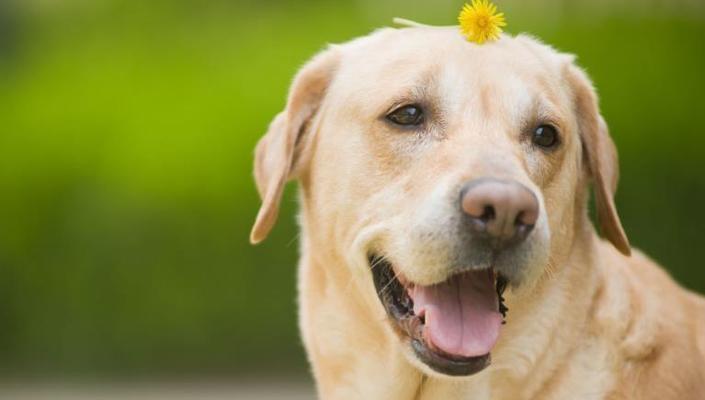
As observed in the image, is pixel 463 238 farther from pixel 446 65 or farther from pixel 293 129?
pixel 293 129

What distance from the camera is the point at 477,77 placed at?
3764 millimetres

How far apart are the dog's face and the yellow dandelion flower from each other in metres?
0.05

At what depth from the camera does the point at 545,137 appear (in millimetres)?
3807

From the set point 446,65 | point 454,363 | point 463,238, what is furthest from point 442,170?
point 454,363

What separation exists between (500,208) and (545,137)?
0.64 metres

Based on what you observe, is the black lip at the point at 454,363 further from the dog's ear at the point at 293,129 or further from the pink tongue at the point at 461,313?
the dog's ear at the point at 293,129

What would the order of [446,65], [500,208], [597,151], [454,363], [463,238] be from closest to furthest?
[500,208] → [463,238] → [454,363] → [446,65] → [597,151]

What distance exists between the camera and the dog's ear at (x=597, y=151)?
4035mm

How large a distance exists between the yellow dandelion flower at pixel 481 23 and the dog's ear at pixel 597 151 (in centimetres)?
35

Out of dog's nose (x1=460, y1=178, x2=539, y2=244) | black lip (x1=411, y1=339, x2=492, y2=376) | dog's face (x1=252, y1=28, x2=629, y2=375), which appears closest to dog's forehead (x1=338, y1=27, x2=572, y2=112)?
dog's face (x1=252, y1=28, x2=629, y2=375)

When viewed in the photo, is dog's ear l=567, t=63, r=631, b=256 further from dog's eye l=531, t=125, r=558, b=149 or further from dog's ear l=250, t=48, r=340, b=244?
dog's ear l=250, t=48, r=340, b=244

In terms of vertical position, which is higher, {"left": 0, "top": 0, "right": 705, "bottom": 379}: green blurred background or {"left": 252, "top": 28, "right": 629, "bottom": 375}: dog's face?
{"left": 252, "top": 28, "right": 629, "bottom": 375}: dog's face

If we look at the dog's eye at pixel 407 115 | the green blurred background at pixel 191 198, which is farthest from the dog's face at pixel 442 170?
the green blurred background at pixel 191 198

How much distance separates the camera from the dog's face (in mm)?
3402
